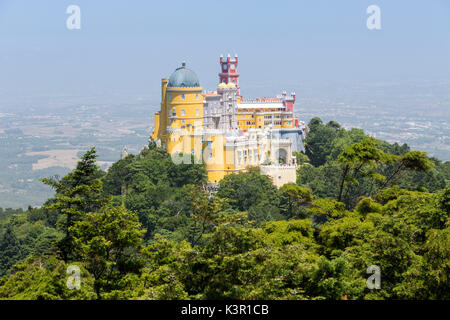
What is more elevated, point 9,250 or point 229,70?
point 229,70

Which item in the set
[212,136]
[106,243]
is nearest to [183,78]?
[212,136]

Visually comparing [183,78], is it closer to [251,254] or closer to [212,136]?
[212,136]

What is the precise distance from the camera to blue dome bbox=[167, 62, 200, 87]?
205ft

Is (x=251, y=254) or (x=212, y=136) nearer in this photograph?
(x=251, y=254)

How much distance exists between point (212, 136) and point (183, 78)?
681 cm

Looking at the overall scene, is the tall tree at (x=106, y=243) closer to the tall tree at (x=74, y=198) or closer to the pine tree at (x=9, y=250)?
the tall tree at (x=74, y=198)

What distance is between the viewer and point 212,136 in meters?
59.4

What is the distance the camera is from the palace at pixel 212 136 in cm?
6009

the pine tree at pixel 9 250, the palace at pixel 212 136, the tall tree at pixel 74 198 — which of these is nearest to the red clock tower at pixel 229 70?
the palace at pixel 212 136

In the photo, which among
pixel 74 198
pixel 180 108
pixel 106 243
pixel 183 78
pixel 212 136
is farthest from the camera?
pixel 183 78

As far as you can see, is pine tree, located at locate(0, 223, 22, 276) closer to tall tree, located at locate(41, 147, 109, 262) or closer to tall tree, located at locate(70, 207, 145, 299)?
tall tree, located at locate(41, 147, 109, 262)
